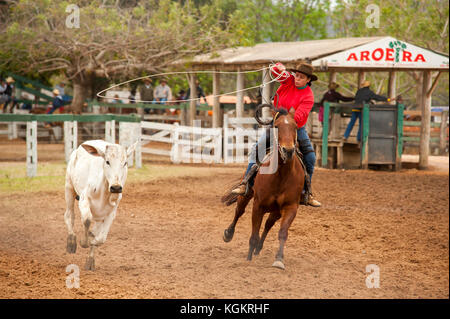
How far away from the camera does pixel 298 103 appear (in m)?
6.90

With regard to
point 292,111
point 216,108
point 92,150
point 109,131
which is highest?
point 292,111

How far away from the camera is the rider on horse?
684cm

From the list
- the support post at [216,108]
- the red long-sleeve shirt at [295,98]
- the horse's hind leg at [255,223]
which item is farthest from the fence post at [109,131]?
the horse's hind leg at [255,223]

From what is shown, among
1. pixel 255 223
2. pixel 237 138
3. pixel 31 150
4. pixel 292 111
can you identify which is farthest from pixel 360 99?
pixel 255 223

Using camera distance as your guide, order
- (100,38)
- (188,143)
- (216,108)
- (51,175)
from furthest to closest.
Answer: (216,108), (100,38), (188,143), (51,175)

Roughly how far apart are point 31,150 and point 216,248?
6980 mm

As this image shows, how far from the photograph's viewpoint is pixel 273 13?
31969 millimetres

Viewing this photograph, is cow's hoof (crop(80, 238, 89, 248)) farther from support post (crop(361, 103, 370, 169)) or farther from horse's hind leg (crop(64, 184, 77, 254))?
support post (crop(361, 103, 370, 169))

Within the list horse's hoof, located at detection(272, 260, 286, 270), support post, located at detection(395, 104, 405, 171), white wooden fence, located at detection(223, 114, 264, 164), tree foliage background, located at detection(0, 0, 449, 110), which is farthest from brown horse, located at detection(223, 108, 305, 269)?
tree foliage background, located at detection(0, 0, 449, 110)

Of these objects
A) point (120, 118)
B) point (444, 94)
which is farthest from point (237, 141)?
point (444, 94)

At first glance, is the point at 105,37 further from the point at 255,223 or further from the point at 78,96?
the point at 255,223

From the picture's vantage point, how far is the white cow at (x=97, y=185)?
5.95 metres

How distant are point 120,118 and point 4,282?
9.42 metres

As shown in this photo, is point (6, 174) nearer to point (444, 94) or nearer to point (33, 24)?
point (33, 24)
